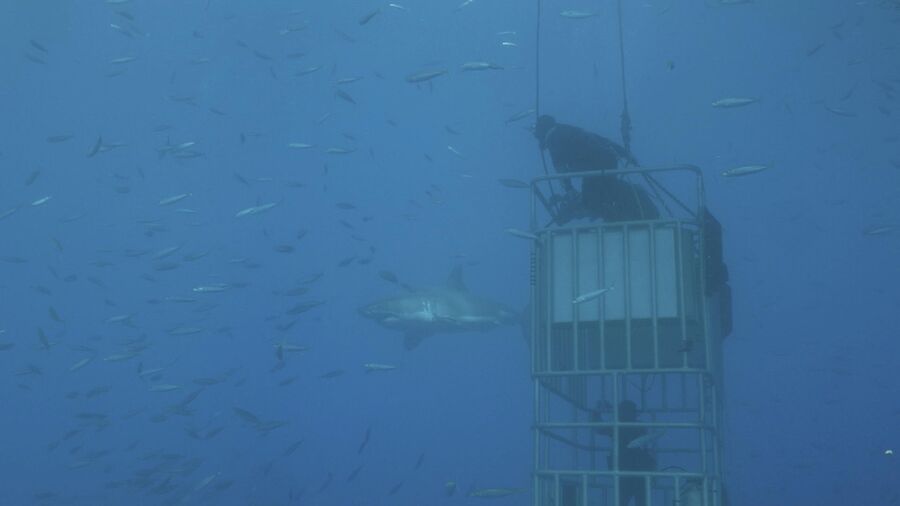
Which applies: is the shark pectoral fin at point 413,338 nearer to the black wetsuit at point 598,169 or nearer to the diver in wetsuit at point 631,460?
the diver in wetsuit at point 631,460

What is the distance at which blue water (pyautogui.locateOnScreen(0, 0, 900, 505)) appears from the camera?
3509 cm

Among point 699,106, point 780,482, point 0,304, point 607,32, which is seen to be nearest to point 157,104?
point 0,304

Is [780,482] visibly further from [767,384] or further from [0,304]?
[0,304]

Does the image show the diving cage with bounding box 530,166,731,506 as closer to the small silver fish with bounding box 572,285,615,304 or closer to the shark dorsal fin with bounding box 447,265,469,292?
the small silver fish with bounding box 572,285,615,304

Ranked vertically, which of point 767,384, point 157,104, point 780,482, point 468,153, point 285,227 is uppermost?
point 157,104

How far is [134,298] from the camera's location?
227 ft

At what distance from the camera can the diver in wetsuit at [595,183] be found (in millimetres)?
7254

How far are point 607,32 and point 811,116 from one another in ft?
42.8

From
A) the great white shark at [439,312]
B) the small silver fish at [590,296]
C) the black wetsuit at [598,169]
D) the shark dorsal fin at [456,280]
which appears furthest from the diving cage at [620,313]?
the shark dorsal fin at [456,280]

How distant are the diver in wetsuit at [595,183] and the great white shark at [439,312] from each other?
8.00 m

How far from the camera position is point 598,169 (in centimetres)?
728

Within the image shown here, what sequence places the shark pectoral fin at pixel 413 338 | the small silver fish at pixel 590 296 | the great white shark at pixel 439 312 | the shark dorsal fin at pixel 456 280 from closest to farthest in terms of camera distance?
1. the small silver fish at pixel 590 296
2. the great white shark at pixel 439 312
3. the shark dorsal fin at pixel 456 280
4. the shark pectoral fin at pixel 413 338

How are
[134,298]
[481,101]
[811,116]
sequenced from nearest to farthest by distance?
[811,116], [481,101], [134,298]

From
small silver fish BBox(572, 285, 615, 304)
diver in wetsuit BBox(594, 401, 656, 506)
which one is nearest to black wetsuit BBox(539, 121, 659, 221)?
small silver fish BBox(572, 285, 615, 304)
